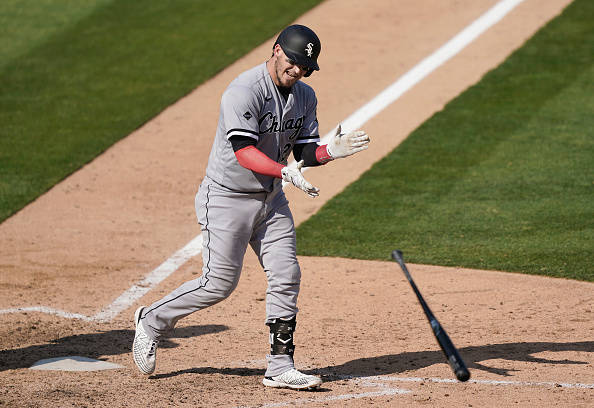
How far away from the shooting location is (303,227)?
9.04 metres

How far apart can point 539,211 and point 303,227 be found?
2412mm

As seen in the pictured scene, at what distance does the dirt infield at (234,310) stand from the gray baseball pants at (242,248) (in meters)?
0.50

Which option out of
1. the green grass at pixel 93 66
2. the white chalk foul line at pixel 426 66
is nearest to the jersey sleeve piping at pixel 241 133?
the green grass at pixel 93 66

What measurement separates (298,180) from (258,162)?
0.92 feet

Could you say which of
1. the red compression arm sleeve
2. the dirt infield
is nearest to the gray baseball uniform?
the red compression arm sleeve

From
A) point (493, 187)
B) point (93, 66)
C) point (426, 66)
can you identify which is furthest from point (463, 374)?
point (93, 66)

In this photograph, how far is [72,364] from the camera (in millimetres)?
5812

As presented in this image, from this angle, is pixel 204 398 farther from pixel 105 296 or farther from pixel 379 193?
pixel 379 193

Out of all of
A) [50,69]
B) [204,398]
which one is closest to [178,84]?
[50,69]

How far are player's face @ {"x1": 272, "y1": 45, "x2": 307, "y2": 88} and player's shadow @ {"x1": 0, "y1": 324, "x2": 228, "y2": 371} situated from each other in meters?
2.22

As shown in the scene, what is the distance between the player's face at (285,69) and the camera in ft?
16.9

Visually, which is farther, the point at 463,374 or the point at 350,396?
the point at 350,396

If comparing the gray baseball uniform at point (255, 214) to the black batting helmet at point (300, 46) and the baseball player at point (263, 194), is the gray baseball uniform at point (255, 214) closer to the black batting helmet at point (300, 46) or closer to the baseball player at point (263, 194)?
the baseball player at point (263, 194)

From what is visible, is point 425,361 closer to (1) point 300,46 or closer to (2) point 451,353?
(2) point 451,353
